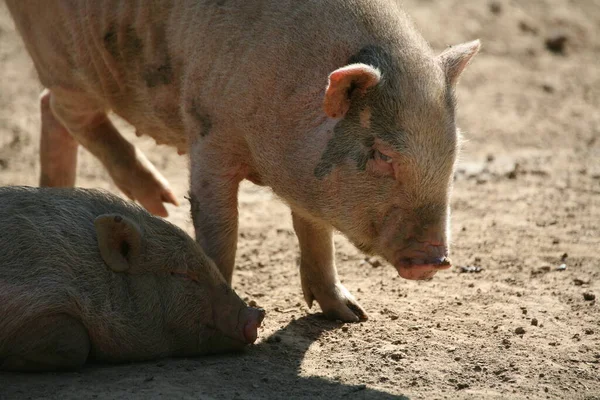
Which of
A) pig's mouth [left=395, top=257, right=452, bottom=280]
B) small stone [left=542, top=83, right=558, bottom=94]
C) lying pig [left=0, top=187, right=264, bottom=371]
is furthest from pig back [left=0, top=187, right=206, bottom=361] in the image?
small stone [left=542, top=83, right=558, bottom=94]

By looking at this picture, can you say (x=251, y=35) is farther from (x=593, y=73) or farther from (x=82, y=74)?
(x=593, y=73)

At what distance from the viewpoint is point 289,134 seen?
6410mm

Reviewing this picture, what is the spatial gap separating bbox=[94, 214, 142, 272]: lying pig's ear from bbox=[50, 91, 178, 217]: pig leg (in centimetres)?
235

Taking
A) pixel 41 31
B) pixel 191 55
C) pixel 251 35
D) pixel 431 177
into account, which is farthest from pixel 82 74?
pixel 431 177

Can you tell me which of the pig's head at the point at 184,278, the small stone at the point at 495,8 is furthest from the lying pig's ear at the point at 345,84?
the small stone at the point at 495,8

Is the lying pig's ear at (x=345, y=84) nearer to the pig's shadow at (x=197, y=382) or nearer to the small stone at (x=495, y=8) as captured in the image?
the pig's shadow at (x=197, y=382)

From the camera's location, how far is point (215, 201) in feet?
22.3

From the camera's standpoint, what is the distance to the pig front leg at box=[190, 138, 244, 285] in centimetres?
677

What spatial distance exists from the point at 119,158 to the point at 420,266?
3437 mm

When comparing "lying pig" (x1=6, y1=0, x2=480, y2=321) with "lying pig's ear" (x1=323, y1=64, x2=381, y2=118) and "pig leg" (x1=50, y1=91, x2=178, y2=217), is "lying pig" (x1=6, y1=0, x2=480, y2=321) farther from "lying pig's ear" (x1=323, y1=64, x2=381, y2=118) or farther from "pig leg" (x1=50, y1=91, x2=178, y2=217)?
"pig leg" (x1=50, y1=91, x2=178, y2=217)

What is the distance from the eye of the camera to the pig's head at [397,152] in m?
6.02

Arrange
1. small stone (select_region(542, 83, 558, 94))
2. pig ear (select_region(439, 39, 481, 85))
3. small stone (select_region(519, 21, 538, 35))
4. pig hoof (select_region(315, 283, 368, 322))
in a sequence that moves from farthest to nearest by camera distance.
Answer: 1. small stone (select_region(519, 21, 538, 35))
2. small stone (select_region(542, 83, 558, 94))
3. pig hoof (select_region(315, 283, 368, 322))
4. pig ear (select_region(439, 39, 481, 85))

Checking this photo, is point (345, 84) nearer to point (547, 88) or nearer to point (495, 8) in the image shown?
point (547, 88)

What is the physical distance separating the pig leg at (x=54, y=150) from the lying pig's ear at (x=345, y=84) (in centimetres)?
366
